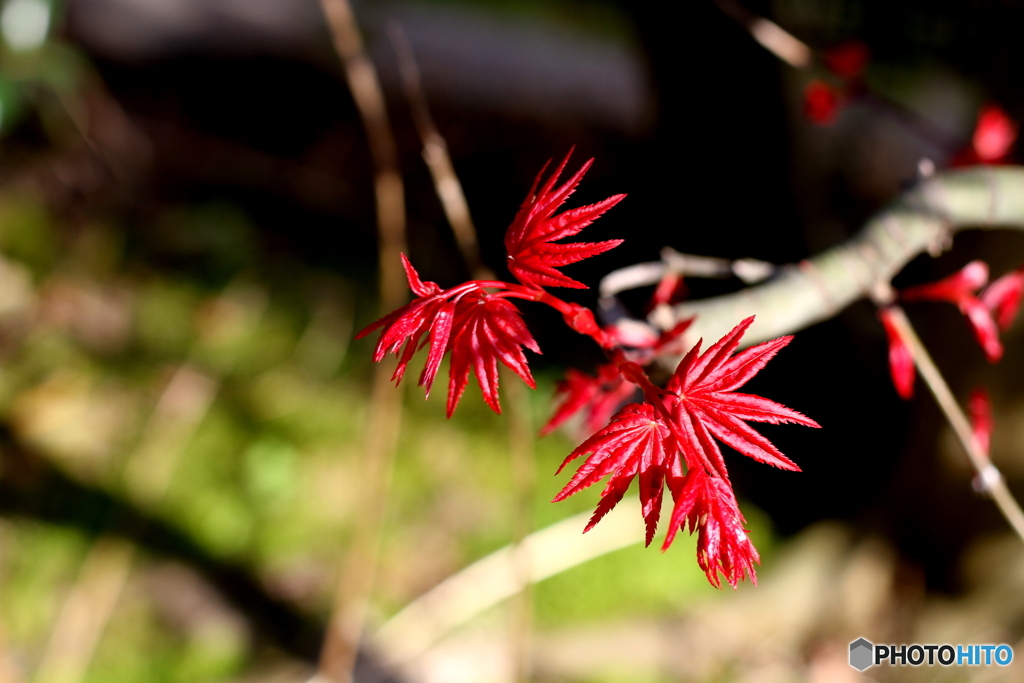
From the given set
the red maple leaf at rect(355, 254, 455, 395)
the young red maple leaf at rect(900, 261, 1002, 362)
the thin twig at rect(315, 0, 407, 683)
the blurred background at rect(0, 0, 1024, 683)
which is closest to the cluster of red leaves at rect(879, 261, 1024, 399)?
the young red maple leaf at rect(900, 261, 1002, 362)

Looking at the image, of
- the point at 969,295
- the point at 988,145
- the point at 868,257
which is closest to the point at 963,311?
the point at 969,295

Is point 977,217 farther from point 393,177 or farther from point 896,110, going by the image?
point 393,177

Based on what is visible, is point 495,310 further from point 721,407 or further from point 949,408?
point 949,408

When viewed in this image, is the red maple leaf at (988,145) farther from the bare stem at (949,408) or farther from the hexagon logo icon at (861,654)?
the hexagon logo icon at (861,654)

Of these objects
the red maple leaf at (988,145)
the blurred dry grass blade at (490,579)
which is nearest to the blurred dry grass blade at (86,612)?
the blurred dry grass blade at (490,579)

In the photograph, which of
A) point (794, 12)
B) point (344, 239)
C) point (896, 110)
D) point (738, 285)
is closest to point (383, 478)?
point (344, 239)
